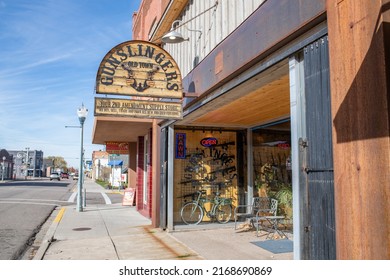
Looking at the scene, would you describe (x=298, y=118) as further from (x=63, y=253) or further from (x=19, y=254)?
(x=19, y=254)

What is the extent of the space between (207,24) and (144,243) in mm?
5059

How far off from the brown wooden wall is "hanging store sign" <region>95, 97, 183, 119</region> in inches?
150

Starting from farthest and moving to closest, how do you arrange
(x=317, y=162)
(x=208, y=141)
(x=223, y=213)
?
1. (x=208, y=141)
2. (x=223, y=213)
3. (x=317, y=162)

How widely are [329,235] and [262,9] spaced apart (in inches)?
126

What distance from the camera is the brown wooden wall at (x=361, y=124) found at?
2916 millimetres

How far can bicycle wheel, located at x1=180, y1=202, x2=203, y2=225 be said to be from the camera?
10656 millimetres

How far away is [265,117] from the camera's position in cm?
977

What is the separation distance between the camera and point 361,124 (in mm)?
3123

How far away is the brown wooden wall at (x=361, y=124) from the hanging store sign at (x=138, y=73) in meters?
3.91

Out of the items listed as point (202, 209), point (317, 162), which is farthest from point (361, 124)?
point (202, 209)

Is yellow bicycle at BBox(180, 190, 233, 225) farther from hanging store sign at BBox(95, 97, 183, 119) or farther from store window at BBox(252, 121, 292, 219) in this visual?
hanging store sign at BBox(95, 97, 183, 119)

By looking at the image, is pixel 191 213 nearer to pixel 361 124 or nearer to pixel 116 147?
pixel 361 124

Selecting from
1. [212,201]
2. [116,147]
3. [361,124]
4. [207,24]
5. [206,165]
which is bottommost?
[212,201]

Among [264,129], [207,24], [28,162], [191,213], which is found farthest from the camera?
[28,162]
